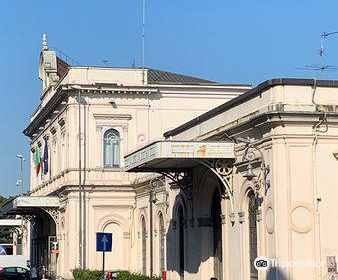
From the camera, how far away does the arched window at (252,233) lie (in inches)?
1062

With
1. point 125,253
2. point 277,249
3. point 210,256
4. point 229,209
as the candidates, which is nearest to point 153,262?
point 125,253

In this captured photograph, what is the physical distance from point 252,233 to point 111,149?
24.5 meters

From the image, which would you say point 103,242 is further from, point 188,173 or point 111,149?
point 111,149

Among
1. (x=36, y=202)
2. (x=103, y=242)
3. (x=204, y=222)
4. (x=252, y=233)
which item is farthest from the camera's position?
(x=36, y=202)

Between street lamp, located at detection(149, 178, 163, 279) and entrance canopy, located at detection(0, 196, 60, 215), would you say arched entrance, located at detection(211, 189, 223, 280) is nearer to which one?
street lamp, located at detection(149, 178, 163, 279)

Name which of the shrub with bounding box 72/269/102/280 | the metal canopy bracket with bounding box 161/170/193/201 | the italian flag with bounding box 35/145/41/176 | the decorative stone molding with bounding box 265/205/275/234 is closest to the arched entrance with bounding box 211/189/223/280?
the metal canopy bracket with bounding box 161/170/193/201

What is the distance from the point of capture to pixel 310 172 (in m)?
24.8

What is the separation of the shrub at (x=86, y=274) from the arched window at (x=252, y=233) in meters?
16.8

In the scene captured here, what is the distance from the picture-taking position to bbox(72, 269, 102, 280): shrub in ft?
144

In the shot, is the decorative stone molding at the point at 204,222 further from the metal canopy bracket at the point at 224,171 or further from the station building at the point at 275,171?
the metal canopy bracket at the point at 224,171

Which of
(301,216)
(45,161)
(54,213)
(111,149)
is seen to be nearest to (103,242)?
(301,216)

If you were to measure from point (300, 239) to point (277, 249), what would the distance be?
739 mm

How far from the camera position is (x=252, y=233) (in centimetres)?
2725

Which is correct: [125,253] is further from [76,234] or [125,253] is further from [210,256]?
[210,256]
